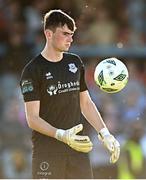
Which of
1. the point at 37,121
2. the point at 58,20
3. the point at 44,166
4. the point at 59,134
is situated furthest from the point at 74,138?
the point at 58,20

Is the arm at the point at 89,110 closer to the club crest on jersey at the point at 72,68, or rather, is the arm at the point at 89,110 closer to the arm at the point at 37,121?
the club crest on jersey at the point at 72,68

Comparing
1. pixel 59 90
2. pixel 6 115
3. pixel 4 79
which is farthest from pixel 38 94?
pixel 4 79

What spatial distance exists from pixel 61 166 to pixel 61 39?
1179mm

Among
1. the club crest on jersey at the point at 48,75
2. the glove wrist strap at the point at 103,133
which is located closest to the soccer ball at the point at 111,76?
the glove wrist strap at the point at 103,133

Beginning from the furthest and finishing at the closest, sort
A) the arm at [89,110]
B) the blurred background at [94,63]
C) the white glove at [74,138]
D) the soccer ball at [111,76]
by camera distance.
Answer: the blurred background at [94,63] → the soccer ball at [111,76] → the arm at [89,110] → the white glove at [74,138]

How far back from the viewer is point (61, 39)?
7.27m

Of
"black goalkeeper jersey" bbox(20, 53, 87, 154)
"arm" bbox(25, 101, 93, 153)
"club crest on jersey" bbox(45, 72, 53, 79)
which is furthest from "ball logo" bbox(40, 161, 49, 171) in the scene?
"club crest on jersey" bbox(45, 72, 53, 79)

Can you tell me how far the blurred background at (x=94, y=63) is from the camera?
11.7 metres

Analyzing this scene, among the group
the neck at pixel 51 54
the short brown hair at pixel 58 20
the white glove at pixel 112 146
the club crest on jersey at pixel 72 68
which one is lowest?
the white glove at pixel 112 146

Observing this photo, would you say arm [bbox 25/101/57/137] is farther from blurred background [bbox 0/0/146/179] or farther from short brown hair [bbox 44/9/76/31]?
blurred background [bbox 0/0/146/179]

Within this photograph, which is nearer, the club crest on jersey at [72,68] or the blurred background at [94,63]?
the club crest on jersey at [72,68]

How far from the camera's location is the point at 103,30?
13.7m

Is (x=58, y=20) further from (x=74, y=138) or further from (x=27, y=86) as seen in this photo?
(x=74, y=138)

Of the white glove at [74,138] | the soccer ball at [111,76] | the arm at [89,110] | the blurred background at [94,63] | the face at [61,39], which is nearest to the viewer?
the white glove at [74,138]
